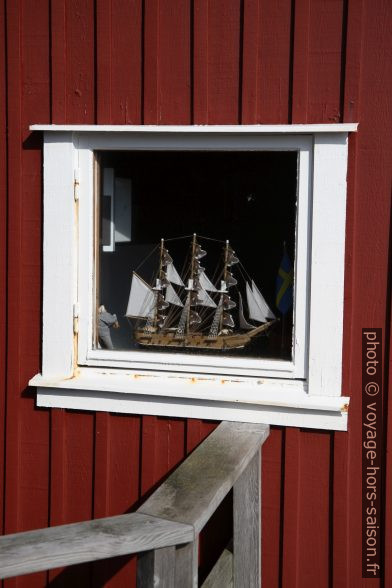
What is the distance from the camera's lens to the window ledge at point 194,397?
11.3 ft

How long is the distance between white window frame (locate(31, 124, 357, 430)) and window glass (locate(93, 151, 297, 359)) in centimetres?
6

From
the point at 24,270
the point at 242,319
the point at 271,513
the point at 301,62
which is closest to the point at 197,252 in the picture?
the point at 242,319

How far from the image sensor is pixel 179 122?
354 cm

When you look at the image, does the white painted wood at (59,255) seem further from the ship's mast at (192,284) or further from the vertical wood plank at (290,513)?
the vertical wood plank at (290,513)

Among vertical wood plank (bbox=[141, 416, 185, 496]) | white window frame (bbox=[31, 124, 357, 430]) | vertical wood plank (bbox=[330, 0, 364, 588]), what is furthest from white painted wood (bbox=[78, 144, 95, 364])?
vertical wood plank (bbox=[330, 0, 364, 588])

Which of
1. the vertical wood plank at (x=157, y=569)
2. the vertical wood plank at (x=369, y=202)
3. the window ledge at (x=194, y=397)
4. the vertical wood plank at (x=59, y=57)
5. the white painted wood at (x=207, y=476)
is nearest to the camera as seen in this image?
the vertical wood plank at (x=157, y=569)

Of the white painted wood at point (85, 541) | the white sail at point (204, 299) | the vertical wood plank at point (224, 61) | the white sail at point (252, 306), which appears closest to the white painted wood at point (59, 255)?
the white sail at point (204, 299)

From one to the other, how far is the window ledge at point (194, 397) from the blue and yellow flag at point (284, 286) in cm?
32

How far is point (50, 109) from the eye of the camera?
3.71 m

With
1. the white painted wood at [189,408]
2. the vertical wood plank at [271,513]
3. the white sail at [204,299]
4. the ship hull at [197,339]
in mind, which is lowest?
the vertical wood plank at [271,513]

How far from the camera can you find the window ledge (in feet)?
11.3

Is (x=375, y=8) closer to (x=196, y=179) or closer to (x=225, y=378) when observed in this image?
(x=196, y=179)

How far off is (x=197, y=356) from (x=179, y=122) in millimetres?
1004

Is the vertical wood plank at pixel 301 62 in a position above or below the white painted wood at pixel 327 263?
above
